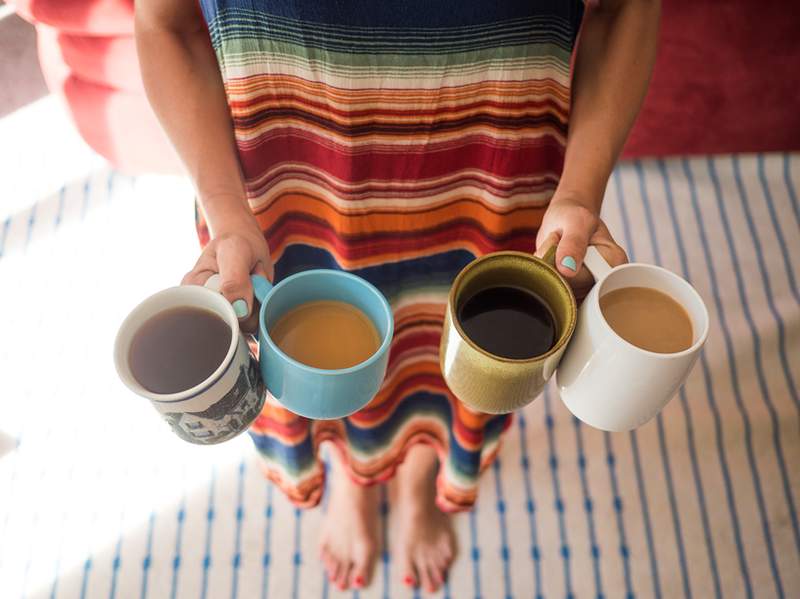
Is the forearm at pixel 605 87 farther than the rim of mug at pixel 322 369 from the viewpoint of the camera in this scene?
Yes

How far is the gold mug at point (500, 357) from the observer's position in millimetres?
510

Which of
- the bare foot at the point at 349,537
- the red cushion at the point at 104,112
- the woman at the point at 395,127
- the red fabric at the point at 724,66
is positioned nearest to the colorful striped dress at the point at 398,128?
the woman at the point at 395,127

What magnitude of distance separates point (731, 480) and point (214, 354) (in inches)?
42.7

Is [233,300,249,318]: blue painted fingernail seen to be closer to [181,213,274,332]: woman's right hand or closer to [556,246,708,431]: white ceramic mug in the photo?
[181,213,274,332]: woman's right hand

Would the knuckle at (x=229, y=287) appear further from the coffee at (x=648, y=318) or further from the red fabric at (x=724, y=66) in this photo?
the red fabric at (x=724, y=66)

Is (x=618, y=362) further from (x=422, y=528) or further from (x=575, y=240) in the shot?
(x=422, y=528)

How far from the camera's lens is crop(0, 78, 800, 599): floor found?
46.7 inches

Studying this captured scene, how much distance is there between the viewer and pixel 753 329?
53.9 inches

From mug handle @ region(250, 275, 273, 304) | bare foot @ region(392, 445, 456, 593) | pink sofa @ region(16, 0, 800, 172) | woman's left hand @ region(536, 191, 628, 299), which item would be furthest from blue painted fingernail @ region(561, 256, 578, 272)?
pink sofa @ region(16, 0, 800, 172)

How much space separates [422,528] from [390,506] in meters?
0.08

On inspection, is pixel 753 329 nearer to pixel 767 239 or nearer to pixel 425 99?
pixel 767 239

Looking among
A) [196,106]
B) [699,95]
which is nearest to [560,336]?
[196,106]

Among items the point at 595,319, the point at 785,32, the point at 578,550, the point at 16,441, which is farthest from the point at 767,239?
the point at 16,441

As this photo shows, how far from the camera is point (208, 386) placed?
0.50 meters
